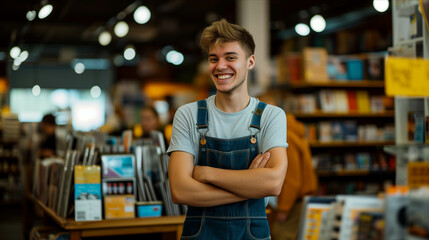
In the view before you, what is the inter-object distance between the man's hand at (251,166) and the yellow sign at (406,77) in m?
0.79

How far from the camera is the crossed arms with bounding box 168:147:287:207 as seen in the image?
7.83 ft

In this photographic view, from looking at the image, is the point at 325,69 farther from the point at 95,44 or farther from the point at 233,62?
the point at 95,44

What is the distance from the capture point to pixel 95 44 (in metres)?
19.7

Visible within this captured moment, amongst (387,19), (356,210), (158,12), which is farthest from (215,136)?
(158,12)

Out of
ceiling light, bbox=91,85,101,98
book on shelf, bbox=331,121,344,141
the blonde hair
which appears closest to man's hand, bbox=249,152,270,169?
the blonde hair

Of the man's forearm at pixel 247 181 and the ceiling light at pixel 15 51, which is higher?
the ceiling light at pixel 15 51

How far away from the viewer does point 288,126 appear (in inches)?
210

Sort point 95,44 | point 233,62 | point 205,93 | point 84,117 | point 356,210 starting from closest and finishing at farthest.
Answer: point 356,210
point 233,62
point 205,93
point 95,44
point 84,117

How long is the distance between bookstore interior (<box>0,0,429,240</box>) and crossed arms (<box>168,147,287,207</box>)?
1.68 feet

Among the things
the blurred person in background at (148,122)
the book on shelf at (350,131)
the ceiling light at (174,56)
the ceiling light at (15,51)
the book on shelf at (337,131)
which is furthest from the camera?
the ceiling light at (174,56)

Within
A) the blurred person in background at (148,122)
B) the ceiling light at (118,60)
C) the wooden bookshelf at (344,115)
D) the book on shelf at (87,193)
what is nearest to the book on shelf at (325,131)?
the wooden bookshelf at (344,115)

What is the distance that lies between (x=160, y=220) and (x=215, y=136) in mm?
1526

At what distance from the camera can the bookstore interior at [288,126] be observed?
1.81 meters

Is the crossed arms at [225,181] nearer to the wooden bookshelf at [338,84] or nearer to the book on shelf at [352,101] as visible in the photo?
the wooden bookshelf at [338,84]
